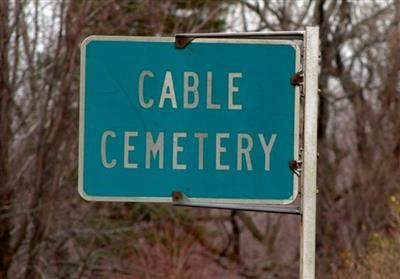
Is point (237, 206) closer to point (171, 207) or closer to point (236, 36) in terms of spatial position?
point (236, 36)

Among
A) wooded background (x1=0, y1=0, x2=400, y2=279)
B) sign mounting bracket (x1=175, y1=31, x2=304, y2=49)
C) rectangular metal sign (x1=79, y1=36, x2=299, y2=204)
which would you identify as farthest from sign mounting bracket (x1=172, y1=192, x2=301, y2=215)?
wooded background (x1=0, y1=0, x2=400, y2=279)

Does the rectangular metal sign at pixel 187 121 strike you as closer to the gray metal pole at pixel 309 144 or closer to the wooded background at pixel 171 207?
the gray metal pole at pixel 309 144

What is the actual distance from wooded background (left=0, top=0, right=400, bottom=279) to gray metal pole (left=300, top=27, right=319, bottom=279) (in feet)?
24.1

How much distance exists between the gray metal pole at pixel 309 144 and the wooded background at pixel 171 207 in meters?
7.35

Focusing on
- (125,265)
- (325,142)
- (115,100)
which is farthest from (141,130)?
(325,142)

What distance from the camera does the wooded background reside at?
13.8m

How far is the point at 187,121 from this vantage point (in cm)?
358

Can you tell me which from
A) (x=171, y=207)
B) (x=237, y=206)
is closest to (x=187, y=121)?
(x=237, y=206)

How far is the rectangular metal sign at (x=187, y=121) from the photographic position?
141 inches

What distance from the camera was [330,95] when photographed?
21.8 m

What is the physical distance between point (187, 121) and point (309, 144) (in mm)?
385

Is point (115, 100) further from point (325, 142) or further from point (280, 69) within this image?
point (325, 142)

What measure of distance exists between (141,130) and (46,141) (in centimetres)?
1047

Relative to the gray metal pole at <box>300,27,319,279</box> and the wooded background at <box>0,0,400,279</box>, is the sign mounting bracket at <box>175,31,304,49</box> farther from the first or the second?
the wooded background at <box>0,0,400,279</box>
